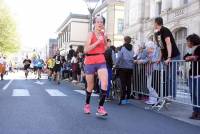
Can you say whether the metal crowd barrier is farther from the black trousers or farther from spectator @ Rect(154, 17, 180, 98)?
the black trousers

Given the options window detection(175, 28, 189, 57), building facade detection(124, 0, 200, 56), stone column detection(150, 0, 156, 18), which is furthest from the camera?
stone column detection(150, 0, 156, 18)

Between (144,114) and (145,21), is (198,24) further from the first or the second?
(144,114)

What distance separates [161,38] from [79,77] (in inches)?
488

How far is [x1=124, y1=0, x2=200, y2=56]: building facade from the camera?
88.8ft

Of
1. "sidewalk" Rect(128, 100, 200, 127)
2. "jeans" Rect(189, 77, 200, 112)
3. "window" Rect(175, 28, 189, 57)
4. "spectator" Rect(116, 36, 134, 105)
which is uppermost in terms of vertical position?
"window" Rect(175, 28, 189, 57)

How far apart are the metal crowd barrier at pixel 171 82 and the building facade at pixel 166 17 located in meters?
8.98

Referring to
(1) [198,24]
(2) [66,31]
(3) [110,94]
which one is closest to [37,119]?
(3) [110,94]

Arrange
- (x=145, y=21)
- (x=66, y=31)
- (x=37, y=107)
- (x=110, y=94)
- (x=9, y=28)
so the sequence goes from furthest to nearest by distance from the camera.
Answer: (x=66, y=31), (x=9, y=28), (x=145, y=21), (x=110, y=94), (x=37, y=107)

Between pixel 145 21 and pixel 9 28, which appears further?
pixel 9 28

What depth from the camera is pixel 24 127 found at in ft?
20.9

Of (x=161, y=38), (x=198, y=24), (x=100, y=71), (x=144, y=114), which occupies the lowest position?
(x=144, y=114)

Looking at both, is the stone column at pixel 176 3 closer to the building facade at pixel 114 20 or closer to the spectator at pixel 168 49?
the spectator at pixel 168 49

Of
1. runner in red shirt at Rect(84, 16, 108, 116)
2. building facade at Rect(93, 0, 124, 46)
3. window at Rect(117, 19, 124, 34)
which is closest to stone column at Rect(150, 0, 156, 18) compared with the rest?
building facade at Rect(93, 0, 124, 46)

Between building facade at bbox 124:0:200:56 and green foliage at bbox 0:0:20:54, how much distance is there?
23164mm
